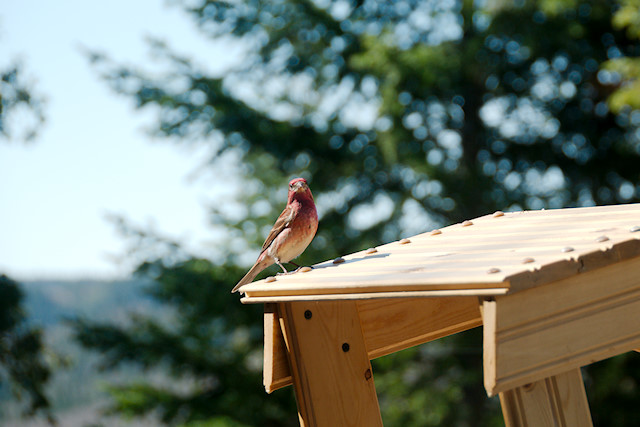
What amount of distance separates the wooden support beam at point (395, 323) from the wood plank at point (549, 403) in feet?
2.44

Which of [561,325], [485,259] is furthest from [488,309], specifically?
[485,259]

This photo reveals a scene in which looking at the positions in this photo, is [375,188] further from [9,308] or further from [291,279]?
[291,279]

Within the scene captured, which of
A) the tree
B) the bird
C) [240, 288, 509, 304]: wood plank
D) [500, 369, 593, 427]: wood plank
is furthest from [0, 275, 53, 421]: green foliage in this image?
[500, 369, 593, 427]: wood plank

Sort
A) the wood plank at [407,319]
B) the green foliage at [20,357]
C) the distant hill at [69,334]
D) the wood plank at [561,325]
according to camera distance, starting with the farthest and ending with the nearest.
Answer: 1. the distant hill at [69,334]
2. the green foliage at [20,357]
3. the wood plank at [407,319]
4. the wood plank at [561,325]

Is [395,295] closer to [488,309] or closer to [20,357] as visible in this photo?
[488,309]

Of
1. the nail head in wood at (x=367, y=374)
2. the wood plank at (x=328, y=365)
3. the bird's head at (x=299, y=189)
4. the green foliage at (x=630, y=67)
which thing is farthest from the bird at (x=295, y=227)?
the green foliage at (x=630, y=67)

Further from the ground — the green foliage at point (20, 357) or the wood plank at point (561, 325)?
the green foliage at point (20, 357)

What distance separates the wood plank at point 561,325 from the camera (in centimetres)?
134

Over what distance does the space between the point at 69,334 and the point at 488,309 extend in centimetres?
732

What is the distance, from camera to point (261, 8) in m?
8.59

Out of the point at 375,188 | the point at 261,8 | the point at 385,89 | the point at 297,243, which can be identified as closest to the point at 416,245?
the point at 297,243

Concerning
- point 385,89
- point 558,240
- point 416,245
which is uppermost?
point 385,89

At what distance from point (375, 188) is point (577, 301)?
7.07 m

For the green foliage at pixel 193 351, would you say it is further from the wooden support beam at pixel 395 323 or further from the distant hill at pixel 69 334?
the wooden support beam at pixel 395 323
